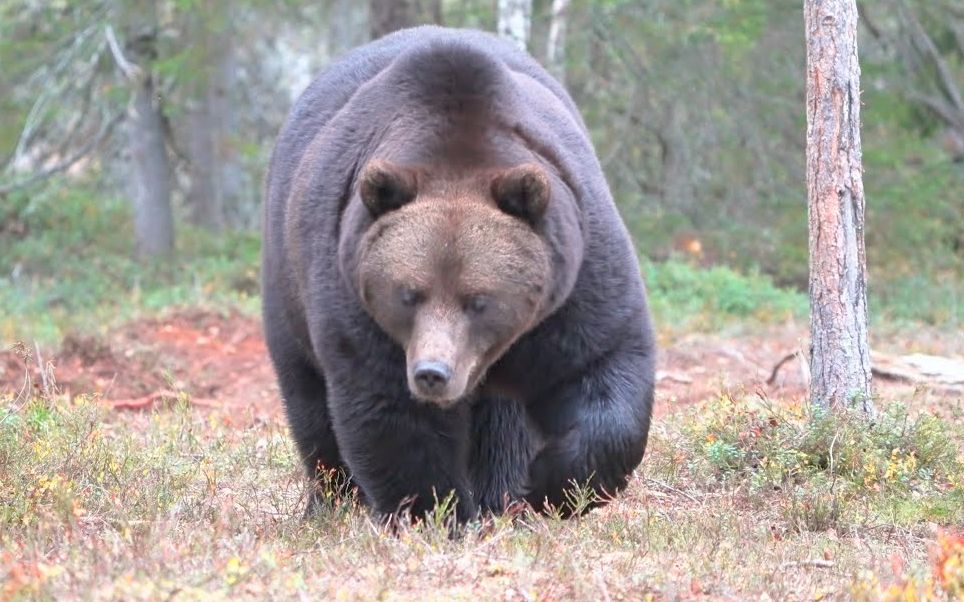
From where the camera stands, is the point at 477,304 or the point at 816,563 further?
the point at 816,563

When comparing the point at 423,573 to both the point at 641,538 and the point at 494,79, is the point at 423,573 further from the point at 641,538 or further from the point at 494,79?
the point at 494,79

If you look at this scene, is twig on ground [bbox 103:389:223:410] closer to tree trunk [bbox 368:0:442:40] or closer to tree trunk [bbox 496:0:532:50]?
tree trunk [bbox 496:0:532:50]

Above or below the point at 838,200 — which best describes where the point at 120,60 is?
below

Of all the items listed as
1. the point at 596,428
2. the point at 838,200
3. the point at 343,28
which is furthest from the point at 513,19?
the point at 343,28

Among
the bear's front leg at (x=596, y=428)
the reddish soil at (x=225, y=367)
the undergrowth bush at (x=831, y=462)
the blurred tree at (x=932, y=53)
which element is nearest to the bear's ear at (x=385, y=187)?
the bear's front leg at (x=596, y=428)

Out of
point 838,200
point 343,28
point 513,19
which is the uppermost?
point 513,19

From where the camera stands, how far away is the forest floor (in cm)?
444

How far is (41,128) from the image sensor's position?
18.5m

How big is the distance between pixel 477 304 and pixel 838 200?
289 centimetres

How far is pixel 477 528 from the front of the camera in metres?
5.53

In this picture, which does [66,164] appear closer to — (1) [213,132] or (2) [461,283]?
(1) [213,132]

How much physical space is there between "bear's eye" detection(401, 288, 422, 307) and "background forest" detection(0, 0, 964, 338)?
10.1 m

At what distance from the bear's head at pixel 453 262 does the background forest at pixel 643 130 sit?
390 inches

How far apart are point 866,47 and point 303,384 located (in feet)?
52.9
